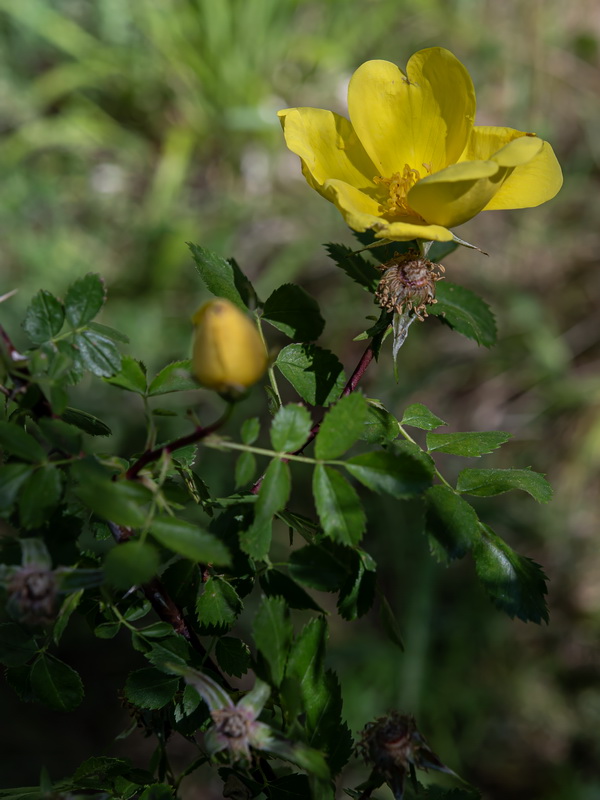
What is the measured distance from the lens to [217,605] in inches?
25.5

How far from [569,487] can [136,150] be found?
197 cm

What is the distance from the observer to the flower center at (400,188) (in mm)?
814

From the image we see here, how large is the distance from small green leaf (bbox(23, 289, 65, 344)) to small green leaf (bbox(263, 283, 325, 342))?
0.20 metres

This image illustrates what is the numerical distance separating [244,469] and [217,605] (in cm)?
13

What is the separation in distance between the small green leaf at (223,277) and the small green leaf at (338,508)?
0.21 meters

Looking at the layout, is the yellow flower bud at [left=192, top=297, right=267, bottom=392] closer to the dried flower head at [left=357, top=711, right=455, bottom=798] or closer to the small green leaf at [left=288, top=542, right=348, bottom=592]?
the small green leaf at [left=288, top=542, right=348, bottom=592]

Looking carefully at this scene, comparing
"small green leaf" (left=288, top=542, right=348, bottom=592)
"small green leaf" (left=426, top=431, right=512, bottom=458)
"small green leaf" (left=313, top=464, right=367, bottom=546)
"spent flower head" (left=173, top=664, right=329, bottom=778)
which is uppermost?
"small green leaf" (left=313, top=464, right=367, bottom=546)

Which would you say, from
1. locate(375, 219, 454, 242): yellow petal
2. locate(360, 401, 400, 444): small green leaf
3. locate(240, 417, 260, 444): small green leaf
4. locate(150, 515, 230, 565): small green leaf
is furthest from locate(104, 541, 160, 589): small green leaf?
locate(375, 219, 454, 242): yellow petal

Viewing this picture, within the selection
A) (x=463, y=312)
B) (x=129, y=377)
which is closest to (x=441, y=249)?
(x=463, y=312)

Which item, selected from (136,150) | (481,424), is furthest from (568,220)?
(136,150)

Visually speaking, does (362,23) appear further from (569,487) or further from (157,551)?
(157,551)

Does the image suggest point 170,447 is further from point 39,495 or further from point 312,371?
point 312,371

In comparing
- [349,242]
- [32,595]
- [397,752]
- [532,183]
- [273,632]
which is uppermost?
[532,183]

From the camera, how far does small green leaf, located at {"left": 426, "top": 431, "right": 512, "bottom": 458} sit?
0.73 meters
